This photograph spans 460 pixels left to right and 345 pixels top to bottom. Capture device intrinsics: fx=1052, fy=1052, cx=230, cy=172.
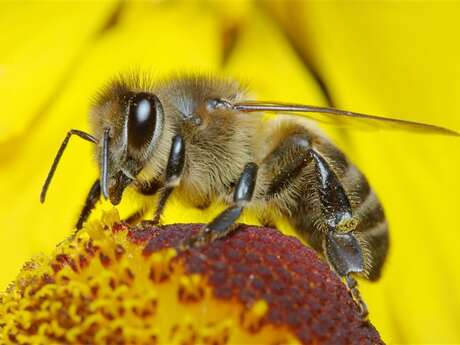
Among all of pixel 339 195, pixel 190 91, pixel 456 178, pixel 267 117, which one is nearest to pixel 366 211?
pixel 339 195

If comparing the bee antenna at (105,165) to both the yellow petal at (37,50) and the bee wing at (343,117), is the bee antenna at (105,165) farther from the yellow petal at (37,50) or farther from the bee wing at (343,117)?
the yellow petal at (37,50)

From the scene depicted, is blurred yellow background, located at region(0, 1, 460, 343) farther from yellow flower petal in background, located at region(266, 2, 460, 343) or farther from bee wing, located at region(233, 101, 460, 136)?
bee wing, located at region(233, 101, 460, 136)

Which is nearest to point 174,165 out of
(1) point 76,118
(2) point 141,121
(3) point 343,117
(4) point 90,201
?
(2) point 141,121

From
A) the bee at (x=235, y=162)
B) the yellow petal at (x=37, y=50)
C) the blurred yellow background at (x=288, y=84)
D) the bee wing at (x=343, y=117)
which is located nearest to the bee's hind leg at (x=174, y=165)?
the bee at (x=235, y=162)

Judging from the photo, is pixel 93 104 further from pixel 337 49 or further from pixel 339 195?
pixel 337 49

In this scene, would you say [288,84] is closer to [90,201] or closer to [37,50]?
[37,50]

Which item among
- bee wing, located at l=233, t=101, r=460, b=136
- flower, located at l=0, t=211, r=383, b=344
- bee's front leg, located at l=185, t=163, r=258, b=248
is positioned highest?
bee wing, located at l=233, t=101, r=460, b=136

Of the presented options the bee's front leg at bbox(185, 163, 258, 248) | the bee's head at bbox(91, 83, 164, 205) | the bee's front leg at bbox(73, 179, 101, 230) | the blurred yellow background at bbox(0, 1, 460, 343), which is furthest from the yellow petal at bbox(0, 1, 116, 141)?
the bee's front leg at bbox(185, 163, 258, 248)
